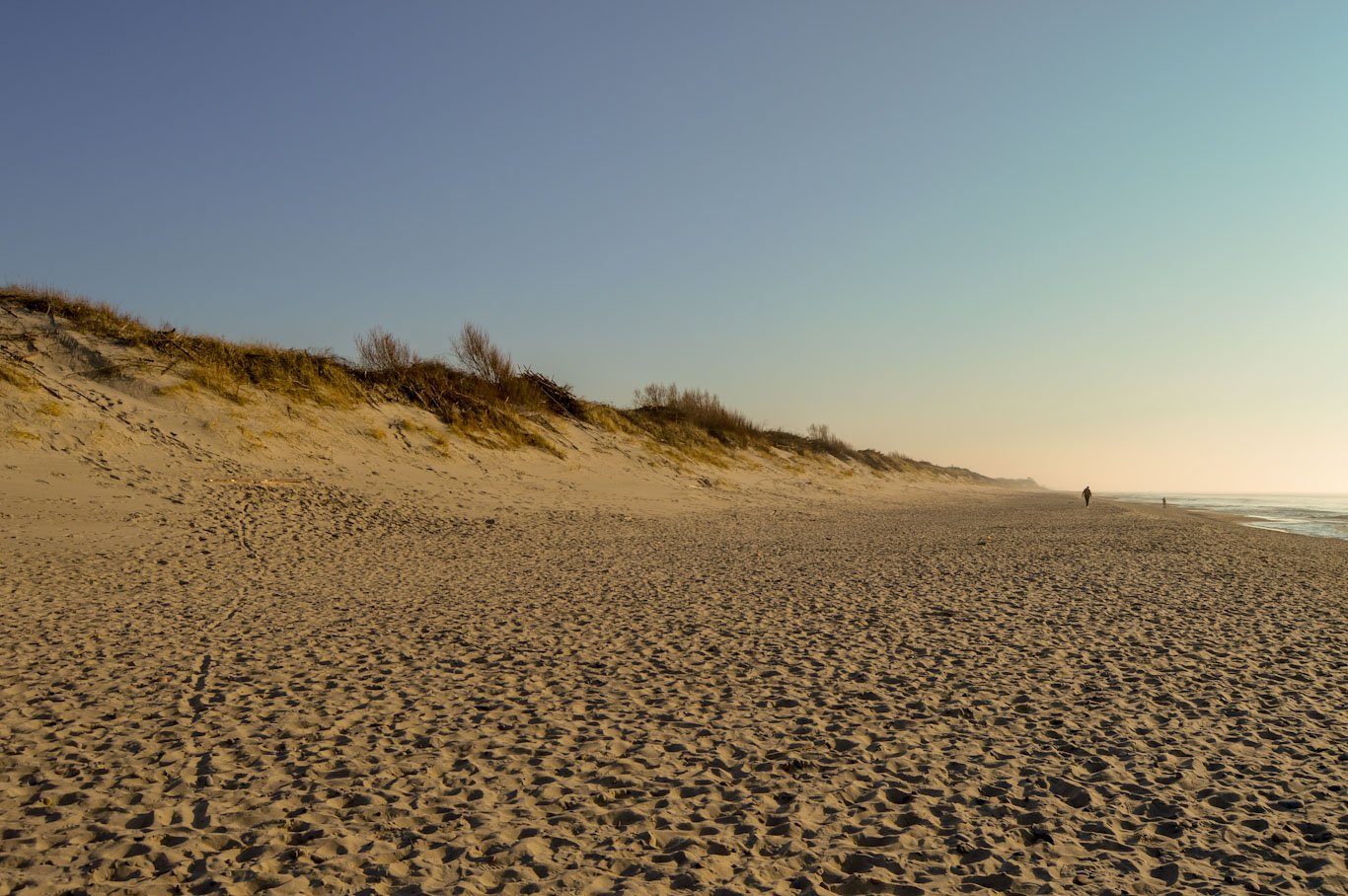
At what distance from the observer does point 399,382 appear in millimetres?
26406

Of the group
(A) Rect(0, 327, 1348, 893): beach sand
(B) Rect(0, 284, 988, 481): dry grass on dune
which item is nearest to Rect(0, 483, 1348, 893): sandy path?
(A) Rect(0, 327, 1348, 893): beach sand

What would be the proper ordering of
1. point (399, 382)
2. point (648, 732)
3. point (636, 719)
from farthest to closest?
point (399, 382)
point (636, 719)
point (648, 732)

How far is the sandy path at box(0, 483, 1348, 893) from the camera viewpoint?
3.89 metres

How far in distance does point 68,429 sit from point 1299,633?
21577 millimetres

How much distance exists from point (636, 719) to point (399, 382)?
2278cm

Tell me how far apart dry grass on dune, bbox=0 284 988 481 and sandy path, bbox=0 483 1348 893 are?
10.6 metres

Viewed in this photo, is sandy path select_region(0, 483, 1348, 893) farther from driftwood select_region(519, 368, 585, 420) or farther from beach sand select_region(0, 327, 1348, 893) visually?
driftwood select_region(519, 368, 585, 420)

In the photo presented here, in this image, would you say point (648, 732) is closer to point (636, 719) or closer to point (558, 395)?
point (636, 719)

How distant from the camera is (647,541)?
1661 centimetres

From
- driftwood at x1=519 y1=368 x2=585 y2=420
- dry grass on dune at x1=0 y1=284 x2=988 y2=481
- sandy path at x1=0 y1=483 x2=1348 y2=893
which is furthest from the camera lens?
driftwood at x1=519 y1=368 x2=585 y2=420

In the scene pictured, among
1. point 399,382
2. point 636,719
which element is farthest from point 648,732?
point 399,382

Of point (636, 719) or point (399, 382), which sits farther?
point (399, 382)

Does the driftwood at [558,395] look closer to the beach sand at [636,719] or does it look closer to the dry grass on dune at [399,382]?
the dry grass on dune at [399,382]

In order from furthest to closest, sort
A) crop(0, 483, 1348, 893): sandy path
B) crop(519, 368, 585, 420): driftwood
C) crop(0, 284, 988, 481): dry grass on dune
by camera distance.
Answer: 1. crop(519, 368, 585, 420): driftwood
2. crop(0, 284, 988, 481): dry grass on dune
3. crop(0, 483, 1348, 893): sandy path
